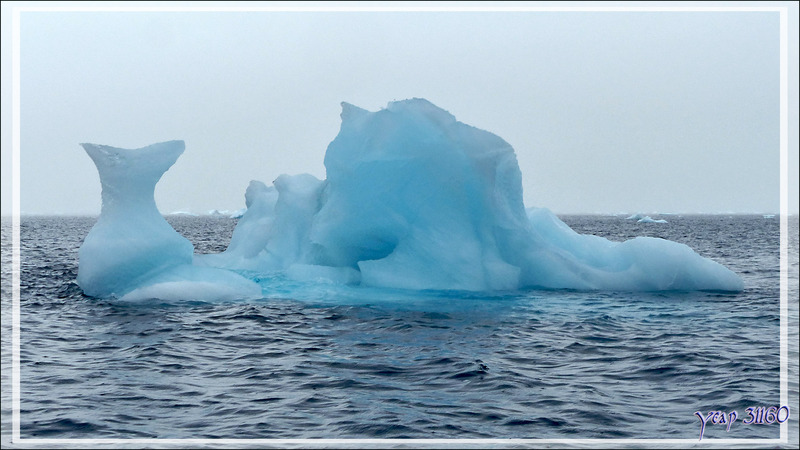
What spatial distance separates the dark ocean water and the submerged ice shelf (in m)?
1.51

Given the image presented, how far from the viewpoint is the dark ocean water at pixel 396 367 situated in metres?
5.24

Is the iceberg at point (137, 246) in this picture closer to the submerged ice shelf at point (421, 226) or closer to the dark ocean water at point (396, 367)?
the submerged ice shelf at point (421, 226)

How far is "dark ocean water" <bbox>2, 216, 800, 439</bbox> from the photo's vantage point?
5238 millimetres

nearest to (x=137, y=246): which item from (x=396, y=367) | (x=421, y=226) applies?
(x=421, y=226)

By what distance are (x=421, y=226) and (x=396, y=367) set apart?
704 centimetres

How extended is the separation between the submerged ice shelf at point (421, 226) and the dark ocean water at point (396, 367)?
1.51 metres

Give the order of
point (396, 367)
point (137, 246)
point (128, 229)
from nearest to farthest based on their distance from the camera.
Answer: point (396, 367)
point (137, 246)
point (128, 229)

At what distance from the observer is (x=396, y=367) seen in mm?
7094

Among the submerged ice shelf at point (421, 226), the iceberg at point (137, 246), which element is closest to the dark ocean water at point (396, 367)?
the iceberg at point (137, 246)

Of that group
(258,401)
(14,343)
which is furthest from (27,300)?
(258,401)

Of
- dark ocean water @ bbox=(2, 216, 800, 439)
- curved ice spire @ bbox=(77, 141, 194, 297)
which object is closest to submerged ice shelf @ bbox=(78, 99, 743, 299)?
curved ice spire @ bbox=(77, 141, 194, 297)

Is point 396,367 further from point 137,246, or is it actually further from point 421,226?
point 137,246

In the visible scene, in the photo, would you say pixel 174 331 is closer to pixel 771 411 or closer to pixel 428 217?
pixel 428 217

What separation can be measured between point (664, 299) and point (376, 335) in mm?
6325
